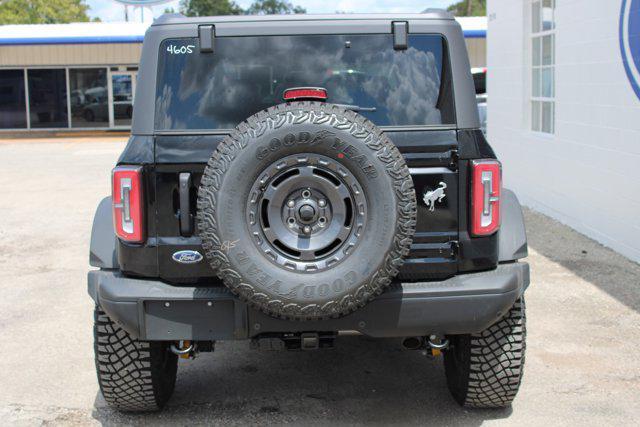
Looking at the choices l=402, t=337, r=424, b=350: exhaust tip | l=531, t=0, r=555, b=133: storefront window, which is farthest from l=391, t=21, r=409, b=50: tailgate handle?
l=531, t=0, r=555, b=133: storefront window

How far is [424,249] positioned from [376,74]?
2.72 feet

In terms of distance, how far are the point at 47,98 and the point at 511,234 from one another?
29.4m

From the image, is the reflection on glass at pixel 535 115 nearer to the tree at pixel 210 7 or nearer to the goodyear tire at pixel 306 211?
the goodyear tire at pixel 306 211

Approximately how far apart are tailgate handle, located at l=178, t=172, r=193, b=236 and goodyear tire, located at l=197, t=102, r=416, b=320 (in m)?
0.22

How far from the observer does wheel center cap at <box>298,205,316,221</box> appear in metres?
3.51

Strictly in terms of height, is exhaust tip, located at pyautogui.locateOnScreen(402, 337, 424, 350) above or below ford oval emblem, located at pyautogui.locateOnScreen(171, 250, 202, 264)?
below

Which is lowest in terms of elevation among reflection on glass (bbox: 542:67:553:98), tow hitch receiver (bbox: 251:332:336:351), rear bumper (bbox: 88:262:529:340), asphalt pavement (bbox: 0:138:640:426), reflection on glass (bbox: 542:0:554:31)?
asphalt pavement (bbox: 0:138:640:426)

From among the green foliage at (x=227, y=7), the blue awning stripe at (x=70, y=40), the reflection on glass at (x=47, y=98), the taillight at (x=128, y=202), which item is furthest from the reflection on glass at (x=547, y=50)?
the green foliage at (x=227, y=7)

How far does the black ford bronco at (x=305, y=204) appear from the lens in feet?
11.4

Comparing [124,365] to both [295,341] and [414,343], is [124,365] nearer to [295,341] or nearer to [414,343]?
[295,341]

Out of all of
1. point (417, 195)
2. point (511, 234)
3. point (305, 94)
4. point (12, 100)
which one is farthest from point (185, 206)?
point (12, 100)

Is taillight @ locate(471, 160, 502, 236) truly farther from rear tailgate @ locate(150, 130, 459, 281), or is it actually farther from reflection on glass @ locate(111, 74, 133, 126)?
reflection on glass @ locate(111, 74, 133, 126)

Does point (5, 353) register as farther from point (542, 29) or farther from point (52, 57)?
point (52, 57)

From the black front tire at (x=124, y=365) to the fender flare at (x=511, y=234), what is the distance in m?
1.72
